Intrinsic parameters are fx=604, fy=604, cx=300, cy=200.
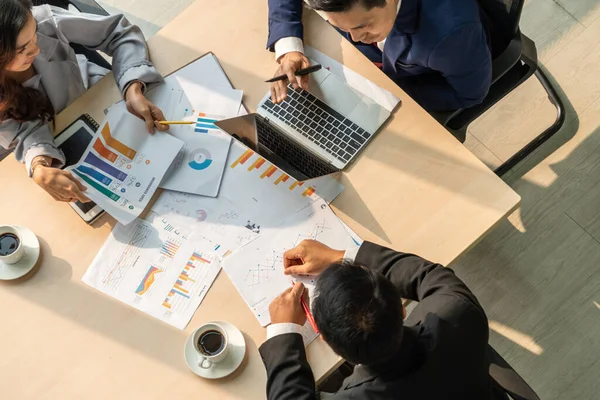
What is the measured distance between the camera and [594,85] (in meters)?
2.07

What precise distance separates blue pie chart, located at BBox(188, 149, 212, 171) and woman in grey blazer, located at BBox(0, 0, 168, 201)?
0.10 m

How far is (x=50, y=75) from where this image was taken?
1.47 m

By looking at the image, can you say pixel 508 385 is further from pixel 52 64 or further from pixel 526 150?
pixel 52 64

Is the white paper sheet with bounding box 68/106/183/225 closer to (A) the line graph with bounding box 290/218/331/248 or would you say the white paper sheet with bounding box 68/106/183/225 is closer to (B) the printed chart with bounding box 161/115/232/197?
(B) the printed chart with bounding box 161/115/232/197

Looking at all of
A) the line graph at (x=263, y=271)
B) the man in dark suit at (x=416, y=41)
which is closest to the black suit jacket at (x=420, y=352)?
the line graph at (x=263, y=271)

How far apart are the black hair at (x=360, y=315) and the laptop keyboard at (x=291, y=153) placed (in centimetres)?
36

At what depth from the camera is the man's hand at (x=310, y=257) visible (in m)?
1.22

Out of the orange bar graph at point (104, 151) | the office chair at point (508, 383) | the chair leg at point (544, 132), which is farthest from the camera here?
the chair leg at point (544, 132)

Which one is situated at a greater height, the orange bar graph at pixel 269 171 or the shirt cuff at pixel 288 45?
the shirt cuff at pixel 288 45

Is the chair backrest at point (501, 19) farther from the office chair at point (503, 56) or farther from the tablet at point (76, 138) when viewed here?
the tablet at point (76, 138)

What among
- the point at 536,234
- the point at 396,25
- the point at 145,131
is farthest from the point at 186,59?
the point at 536,234

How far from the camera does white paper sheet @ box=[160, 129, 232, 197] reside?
1.34 m

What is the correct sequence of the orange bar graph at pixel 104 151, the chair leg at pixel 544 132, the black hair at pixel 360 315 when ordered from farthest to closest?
the chair leg at pixel 544 132 < the orange bar graph at pixel 104 151 < the black hair at pixel 360 315

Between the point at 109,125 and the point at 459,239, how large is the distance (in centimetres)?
82
